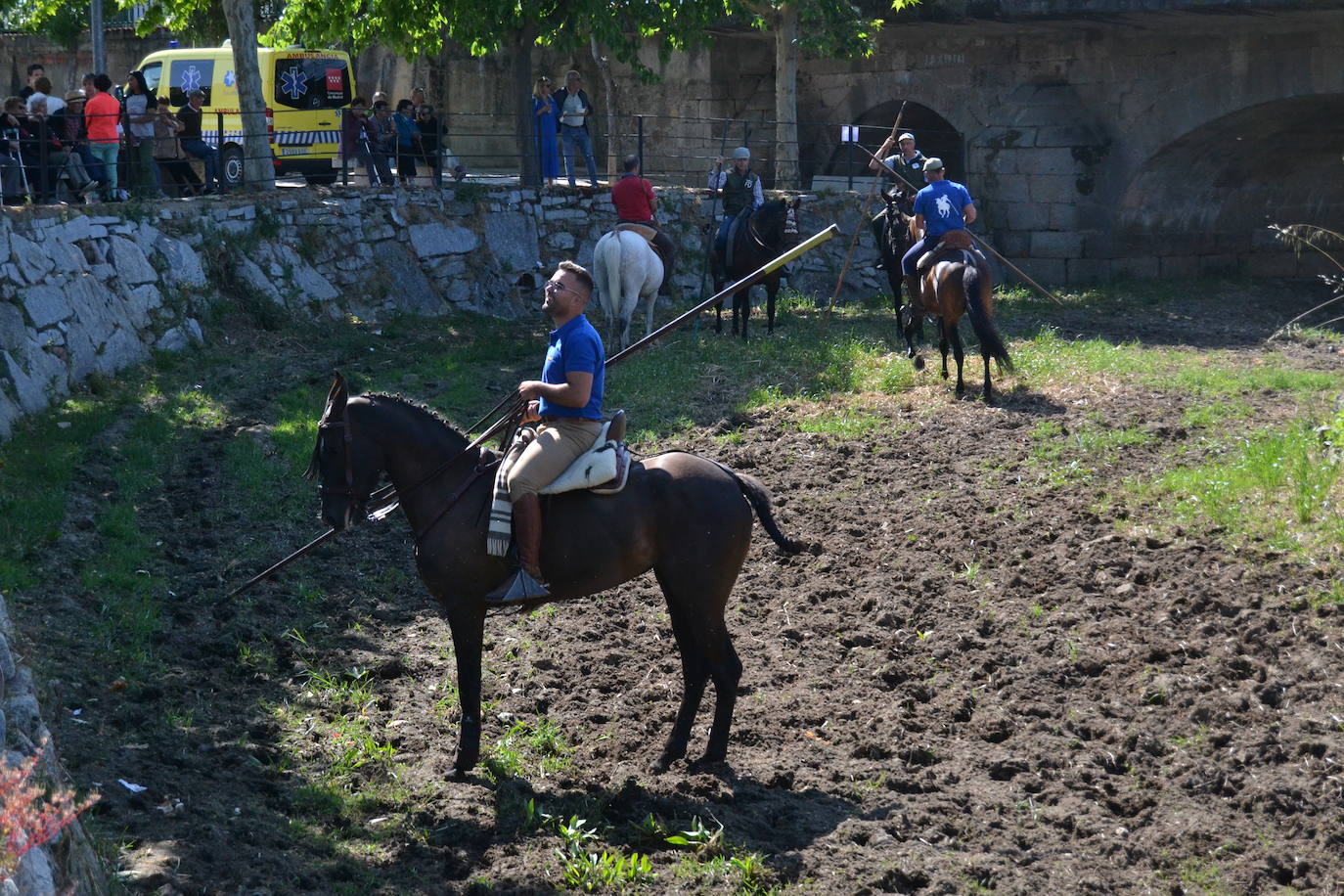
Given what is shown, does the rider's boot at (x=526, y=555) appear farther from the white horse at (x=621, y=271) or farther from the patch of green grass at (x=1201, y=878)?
the white horse at (x=621, y=271)

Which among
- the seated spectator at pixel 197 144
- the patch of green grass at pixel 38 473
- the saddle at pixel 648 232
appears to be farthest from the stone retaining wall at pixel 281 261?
the saddle at pixel 648 232

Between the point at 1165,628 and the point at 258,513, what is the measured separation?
22.0ft

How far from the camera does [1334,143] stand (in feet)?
78.2

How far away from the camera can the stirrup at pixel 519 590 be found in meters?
6.58

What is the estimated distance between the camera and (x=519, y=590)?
21.6 ft

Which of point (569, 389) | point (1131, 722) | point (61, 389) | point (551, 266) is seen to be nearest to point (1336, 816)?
point (1131, 722)

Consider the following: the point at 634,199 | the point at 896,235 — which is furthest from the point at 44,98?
the point at 896,235

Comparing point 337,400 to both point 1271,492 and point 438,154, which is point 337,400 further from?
point 438,154

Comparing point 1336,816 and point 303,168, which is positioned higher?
point 303,168

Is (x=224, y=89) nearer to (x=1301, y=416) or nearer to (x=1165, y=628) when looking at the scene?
(x=1301, y=416)

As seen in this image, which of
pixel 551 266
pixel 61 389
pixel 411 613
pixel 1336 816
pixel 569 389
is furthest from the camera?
pixel 551 266

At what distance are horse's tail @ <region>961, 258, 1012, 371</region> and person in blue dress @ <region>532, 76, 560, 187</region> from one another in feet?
35.6

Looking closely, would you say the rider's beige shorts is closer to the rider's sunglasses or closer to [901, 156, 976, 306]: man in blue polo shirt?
the rider's sunglasses

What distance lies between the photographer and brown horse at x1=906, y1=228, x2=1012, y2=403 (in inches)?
515
